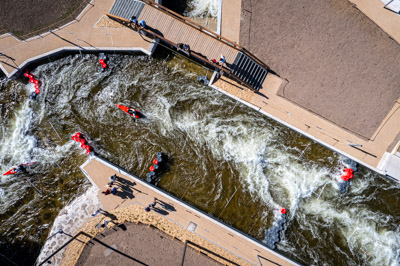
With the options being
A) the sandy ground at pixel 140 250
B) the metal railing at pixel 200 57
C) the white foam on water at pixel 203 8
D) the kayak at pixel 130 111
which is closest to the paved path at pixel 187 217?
the sandy ground at pixel 140 250

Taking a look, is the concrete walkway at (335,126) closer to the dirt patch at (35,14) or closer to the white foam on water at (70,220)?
the dirt patch at (35,14)

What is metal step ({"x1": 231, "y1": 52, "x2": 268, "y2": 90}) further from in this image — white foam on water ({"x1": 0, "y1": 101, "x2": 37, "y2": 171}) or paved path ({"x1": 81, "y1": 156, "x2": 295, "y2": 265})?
white foam on water ({"x1": 0, "y1": 101, "x2": 37, "y2": 171})

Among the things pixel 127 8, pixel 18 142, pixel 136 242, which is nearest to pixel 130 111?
pixel 127 8

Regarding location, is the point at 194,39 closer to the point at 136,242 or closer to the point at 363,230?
the point at 136,242

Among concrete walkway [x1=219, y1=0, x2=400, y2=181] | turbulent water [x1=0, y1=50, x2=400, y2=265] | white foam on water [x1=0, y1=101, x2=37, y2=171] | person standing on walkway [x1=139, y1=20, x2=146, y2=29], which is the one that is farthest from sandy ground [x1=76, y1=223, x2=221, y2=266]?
person standing on walkway [x1=139, y1=20, x2=146, y2=29]

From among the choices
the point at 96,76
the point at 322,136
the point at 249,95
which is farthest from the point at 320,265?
the point at 96,76

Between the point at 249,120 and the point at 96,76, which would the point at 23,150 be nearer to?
the point at 96,76
